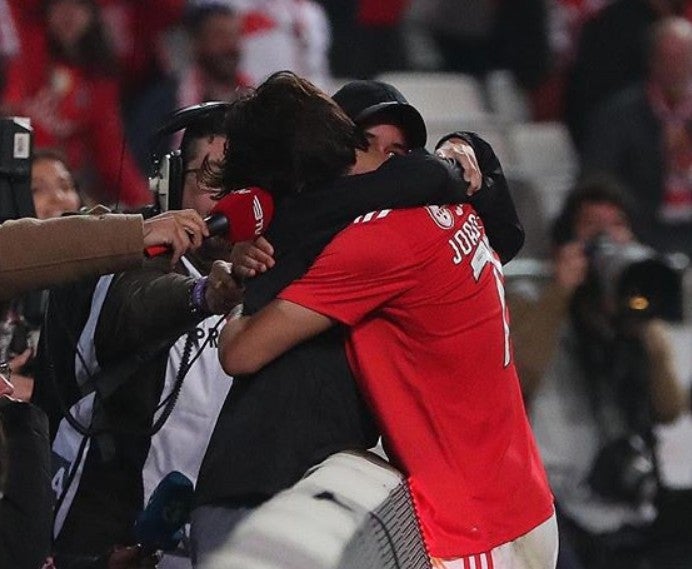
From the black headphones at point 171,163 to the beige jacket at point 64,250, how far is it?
1.74 ft

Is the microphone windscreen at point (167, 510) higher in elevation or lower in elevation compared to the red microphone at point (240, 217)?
lower

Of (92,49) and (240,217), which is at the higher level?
(240,217)

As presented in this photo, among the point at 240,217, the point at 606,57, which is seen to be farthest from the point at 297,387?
the point at 606,57

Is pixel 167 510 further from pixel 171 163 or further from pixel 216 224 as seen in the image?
pixel 171 163

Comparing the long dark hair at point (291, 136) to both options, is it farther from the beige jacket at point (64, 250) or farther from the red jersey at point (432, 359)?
the beige jacket at point (64, 250)

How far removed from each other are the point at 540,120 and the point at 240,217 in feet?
20.5

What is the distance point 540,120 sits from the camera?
31.0 feet

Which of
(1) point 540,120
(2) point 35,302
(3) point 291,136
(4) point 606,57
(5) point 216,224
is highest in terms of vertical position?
(3) point 291,136

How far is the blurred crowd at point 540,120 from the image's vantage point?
597 centimetres

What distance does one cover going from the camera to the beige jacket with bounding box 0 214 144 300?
337cm

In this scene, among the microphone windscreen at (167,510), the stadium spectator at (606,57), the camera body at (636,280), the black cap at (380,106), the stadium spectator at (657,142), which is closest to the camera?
the black cap at (380,106)

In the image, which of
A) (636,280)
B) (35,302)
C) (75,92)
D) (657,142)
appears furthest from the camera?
(657,142)

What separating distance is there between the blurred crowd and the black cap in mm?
502

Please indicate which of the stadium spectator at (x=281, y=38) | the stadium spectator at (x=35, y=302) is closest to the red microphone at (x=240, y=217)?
the stadium spectator at (x=35, y=302)
